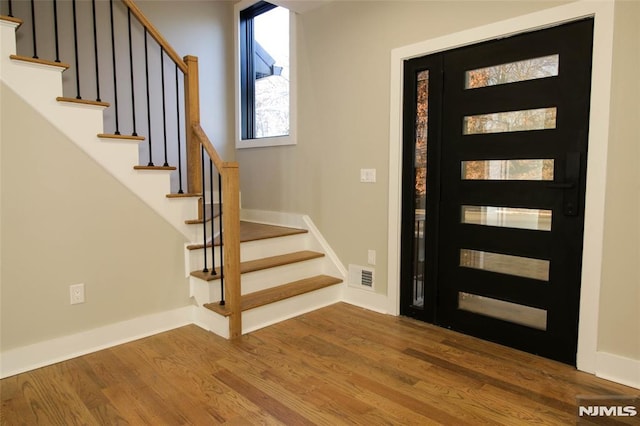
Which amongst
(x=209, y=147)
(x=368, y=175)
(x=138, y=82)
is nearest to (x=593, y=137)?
(x=368, y=175)

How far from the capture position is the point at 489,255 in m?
2.73

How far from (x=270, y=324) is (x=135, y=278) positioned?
3.31 ft

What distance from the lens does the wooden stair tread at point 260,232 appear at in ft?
11.2

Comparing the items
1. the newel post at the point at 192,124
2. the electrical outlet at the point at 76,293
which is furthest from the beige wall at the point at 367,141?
the electrical outlet at the point at 76,293

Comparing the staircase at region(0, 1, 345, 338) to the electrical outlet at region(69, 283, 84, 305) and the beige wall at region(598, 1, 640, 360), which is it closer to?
the electrical outlet at region(69, 283, 84, 305)

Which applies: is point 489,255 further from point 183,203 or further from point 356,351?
point 183,203

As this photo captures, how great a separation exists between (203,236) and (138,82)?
1.77m

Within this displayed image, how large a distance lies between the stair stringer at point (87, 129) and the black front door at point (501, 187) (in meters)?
1.74

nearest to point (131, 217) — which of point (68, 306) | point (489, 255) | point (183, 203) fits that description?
point (183, 203)

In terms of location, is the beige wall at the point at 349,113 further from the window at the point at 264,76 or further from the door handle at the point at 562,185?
the door handle at the point at 562,185

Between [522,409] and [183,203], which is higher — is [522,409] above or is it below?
below

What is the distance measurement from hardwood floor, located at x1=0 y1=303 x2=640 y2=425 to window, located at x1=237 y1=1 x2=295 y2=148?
216 cm

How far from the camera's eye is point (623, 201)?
2164mm

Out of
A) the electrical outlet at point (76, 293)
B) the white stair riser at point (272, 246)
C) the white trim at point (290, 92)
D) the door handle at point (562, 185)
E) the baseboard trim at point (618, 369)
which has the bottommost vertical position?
the baseboard trim at point (618, 369)
